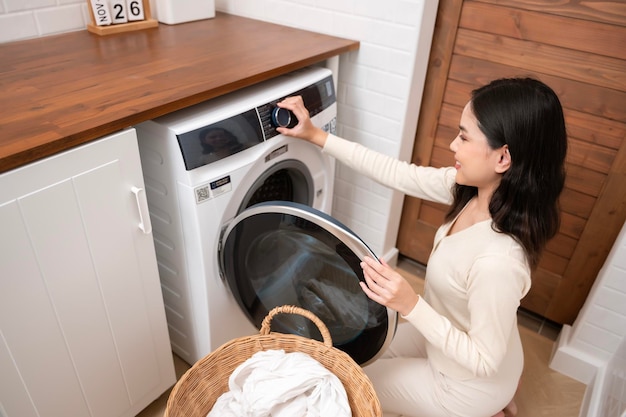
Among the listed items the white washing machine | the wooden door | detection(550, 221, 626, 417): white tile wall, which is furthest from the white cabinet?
detection(550, 221, 626, 417): white tile wall

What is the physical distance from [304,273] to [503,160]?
598mm

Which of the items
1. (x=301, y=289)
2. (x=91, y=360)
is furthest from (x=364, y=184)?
(x=91, y=360)

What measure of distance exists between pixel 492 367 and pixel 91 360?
0.93m

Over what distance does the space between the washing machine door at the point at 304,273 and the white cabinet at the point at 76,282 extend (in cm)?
23

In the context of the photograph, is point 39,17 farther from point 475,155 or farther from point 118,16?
point 475,155

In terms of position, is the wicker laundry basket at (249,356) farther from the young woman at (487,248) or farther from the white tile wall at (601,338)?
the white tile wall at (601,338)

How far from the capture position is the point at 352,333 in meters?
1.30

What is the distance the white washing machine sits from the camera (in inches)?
44.8

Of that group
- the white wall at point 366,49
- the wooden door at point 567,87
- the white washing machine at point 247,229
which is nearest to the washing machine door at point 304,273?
the white washing machine at point 247,229

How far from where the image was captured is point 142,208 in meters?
1.11

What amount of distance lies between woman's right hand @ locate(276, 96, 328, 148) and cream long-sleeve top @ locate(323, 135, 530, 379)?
46cm

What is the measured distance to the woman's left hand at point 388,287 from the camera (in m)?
1.04

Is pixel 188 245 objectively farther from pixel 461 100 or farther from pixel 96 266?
pixel 461 100

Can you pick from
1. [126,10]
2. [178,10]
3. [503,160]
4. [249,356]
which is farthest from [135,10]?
[503,160]
